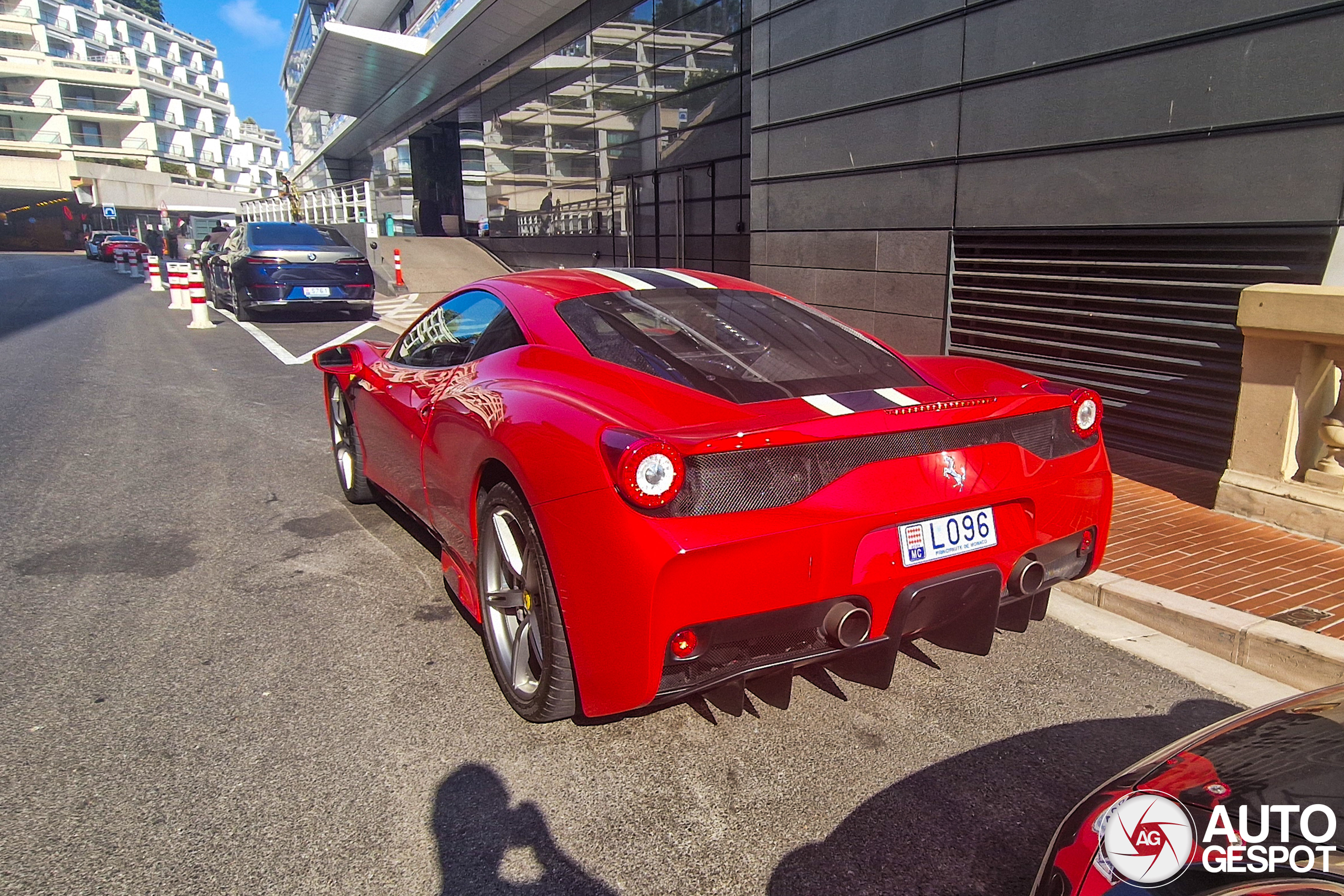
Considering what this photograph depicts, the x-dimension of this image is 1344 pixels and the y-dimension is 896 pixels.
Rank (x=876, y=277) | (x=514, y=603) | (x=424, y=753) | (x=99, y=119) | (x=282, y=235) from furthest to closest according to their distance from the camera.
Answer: (x=99, y=119)
(x=282, y=235)
(x=876, y=277)
(x=514, y=603)
(x=424, y=753)

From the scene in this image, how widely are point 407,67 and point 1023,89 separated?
1072 inches

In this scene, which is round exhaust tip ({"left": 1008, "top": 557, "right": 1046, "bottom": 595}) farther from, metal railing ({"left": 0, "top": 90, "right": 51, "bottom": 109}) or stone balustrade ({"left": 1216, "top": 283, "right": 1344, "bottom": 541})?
metal railing ({"left": 0, "top": 90, "right": 51, "bottom": 109})

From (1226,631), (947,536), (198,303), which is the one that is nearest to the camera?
(947,536)

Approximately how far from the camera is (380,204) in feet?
120

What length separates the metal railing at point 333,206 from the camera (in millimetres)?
26570

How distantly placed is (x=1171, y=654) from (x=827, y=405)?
1.95m

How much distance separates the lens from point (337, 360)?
5.00 m

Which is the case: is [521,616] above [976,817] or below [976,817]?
above

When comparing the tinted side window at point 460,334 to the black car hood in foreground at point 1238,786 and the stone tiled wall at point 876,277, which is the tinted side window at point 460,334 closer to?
the black car hood in foreground at point 1238,786

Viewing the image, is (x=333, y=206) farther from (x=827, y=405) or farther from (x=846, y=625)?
(x=846, y=625)

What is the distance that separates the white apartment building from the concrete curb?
85693mm

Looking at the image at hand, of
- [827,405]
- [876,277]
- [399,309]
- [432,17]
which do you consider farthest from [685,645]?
[432,17]

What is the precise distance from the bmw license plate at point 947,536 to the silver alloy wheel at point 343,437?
3.55 m

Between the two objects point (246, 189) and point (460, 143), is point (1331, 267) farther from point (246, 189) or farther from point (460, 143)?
point (246, 189)
